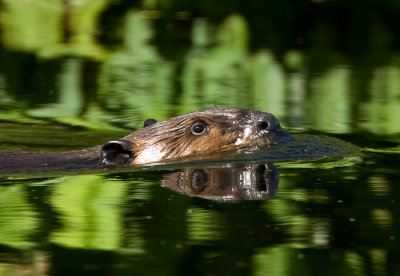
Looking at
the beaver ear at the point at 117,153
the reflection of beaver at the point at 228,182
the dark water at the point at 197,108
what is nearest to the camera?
the dark water at the point at 197,108

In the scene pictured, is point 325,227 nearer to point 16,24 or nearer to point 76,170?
point 76,170

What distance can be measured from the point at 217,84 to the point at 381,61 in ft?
8.09

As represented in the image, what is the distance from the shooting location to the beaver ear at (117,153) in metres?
8.09

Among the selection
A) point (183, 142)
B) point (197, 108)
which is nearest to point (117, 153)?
point (183, 142)

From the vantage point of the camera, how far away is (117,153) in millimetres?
8180

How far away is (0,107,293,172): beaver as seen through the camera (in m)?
8.12

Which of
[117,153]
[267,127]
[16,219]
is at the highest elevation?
[267,127]

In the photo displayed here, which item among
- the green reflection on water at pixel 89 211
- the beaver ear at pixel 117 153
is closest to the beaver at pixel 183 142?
the beaver ear at pixel 117 153

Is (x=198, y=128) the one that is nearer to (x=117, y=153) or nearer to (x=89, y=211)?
(x=117, y=153)

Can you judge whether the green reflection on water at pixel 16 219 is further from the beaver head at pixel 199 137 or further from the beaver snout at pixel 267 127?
the beaver snout at pixel 267 127

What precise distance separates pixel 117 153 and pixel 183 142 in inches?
22.3

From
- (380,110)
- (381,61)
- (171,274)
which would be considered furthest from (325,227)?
(381,61)

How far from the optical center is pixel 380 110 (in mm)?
10641

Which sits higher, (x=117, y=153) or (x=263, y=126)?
(x=263, y=126)
